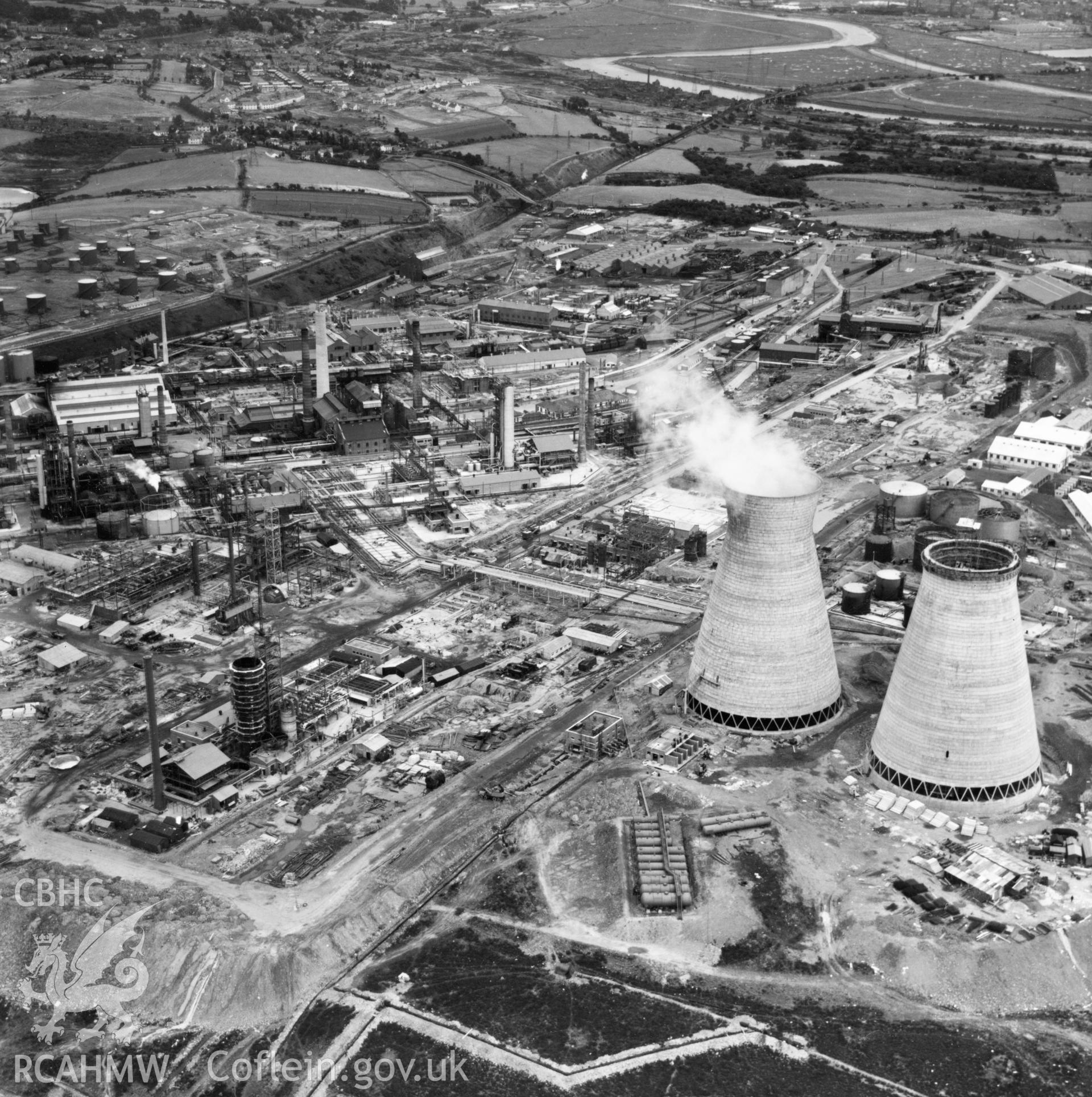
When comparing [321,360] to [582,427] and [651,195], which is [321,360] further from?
A: [651,195]

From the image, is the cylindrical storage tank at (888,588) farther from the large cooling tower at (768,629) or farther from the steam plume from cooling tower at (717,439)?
the large cooling tower at (768,629)

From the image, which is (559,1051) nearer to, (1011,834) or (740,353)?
(1011,834)

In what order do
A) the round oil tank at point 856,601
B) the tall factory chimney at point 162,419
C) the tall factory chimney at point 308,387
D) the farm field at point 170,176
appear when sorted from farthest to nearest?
the farm field at point 170,176 < the tall factory chimney at point 308,387 < the tall factory chimney at point 162,419 < the round oil tank at point 856,601

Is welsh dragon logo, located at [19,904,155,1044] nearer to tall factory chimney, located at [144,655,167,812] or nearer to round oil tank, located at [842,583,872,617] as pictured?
tall factory chimney, located at [144,655,167,812]

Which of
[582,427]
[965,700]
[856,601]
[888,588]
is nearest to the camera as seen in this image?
[965,700]

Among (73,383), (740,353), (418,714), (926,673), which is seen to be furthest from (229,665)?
(740,353)

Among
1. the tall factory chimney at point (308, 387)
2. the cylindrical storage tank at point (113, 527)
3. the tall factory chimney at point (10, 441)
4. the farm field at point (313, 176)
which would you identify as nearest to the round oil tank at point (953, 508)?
the tall factory chimney at point (308, 387)

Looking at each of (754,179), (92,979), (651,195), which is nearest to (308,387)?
(92,979)
